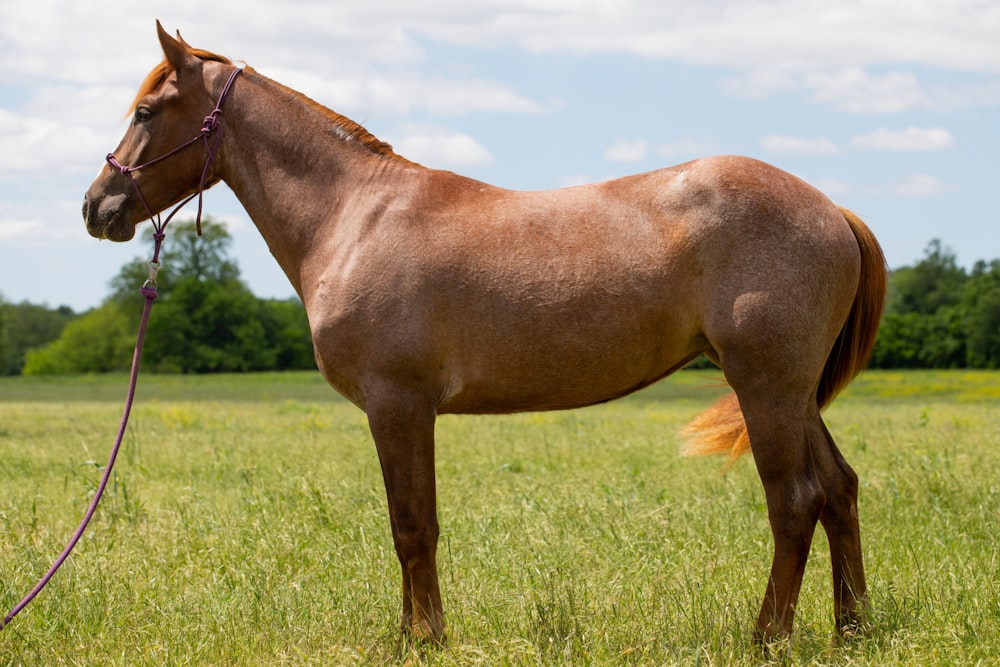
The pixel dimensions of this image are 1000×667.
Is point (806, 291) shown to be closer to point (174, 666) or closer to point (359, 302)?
point (359, 302)

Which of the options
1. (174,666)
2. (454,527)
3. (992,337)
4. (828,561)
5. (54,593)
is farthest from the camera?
(992,337)

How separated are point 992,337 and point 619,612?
73.2 meters

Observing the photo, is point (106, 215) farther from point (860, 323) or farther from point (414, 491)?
point (860, 323)

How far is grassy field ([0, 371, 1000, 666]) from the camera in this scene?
4289 mm

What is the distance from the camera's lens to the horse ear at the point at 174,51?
458 cm

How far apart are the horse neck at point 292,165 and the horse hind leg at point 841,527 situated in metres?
2.44

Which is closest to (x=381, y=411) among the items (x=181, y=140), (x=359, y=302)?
(x=359, y=302)

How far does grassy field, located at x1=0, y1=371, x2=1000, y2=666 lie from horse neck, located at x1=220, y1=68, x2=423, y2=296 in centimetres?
175

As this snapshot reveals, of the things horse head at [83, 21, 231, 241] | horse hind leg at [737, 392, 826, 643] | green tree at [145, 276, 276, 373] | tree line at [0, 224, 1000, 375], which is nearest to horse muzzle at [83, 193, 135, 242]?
horse head at [83, 21, 231, 241]

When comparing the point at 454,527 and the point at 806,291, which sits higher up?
the point at 806,291

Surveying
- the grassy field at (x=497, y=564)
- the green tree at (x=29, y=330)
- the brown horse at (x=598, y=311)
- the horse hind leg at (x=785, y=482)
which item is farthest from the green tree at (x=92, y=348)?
the horse hind leg at (x=785, y=482)

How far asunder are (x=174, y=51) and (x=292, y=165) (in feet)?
2.54

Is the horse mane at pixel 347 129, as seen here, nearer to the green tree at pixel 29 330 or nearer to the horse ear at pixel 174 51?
the horse ear at pixel 174 51

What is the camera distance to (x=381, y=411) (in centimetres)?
425
